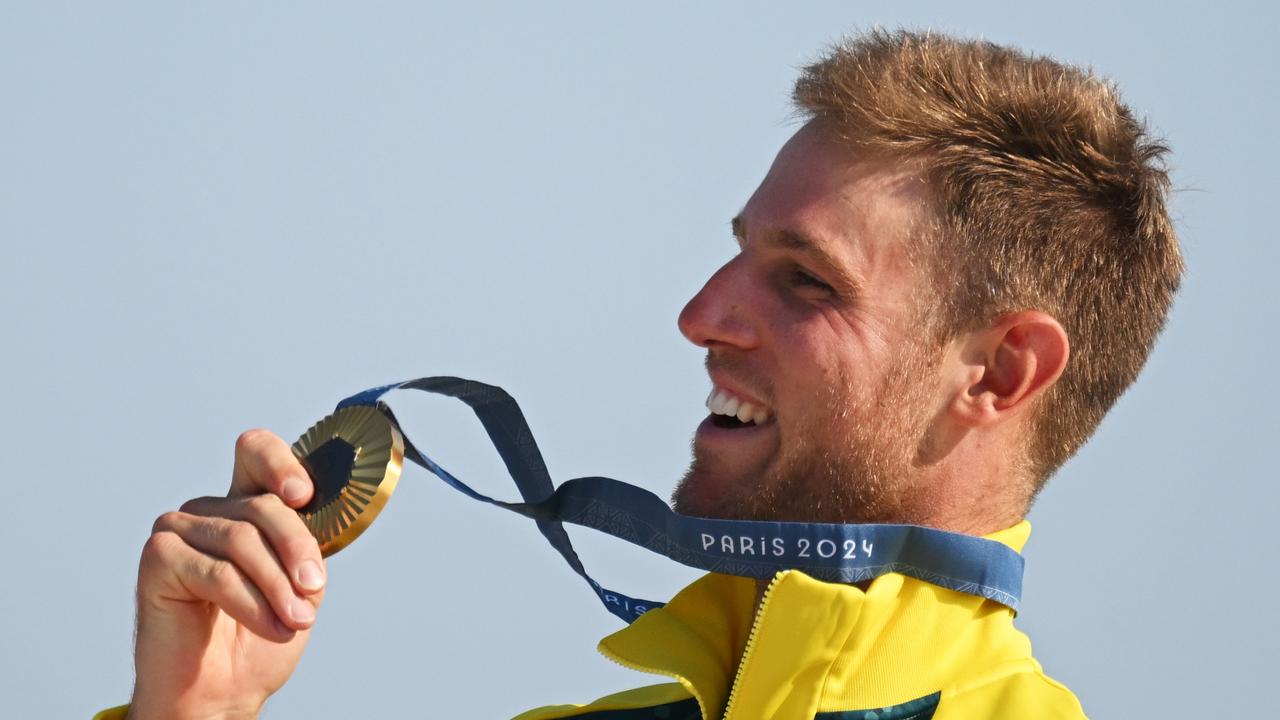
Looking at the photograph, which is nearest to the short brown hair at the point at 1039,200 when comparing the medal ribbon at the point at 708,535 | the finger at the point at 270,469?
the medal ribbon at the point at 708,535

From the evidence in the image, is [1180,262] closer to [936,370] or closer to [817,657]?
[936,370]

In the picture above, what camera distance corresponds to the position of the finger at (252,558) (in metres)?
3.41

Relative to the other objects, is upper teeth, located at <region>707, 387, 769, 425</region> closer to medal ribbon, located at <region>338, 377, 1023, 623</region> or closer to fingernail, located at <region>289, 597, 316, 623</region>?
medal ribbon, located at <region>338, 377, 1023, 623</region>

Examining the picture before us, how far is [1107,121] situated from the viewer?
4.44 meters

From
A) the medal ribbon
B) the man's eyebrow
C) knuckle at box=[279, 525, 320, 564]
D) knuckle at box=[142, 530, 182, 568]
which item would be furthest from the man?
knuckle at box=[279, 525, 320, 564]

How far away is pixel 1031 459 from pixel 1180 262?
0.80 metres

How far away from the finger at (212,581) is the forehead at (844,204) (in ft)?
5.76

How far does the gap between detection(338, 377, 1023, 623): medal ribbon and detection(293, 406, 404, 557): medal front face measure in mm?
102

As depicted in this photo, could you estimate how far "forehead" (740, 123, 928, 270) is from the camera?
4.26 m

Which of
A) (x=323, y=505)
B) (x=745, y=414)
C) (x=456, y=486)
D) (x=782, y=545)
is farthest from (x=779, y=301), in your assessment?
(x=323, y=505)

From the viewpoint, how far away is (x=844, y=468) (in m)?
4.20

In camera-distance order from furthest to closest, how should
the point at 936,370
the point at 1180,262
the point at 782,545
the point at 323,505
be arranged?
the point at 1180,262 → the point at 936,370 → the point at 782,545 → the point at 323,505

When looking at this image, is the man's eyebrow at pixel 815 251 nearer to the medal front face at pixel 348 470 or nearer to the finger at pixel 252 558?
the medal front face at pixel 348 470

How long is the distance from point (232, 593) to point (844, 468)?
1.66 m
